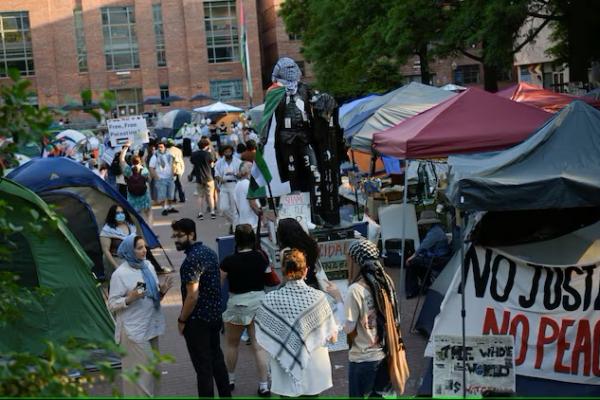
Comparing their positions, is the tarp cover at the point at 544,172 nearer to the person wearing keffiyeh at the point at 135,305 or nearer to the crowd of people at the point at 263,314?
the crowd of people at the point at 263,314

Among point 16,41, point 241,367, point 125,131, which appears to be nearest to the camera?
point 241,367

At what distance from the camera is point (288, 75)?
1088 centimetres

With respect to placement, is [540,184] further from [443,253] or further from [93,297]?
[93,297]

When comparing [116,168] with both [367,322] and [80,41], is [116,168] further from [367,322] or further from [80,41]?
[80,41]

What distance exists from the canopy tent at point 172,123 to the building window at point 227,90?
1720 cm

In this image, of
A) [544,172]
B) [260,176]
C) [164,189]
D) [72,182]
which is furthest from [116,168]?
[544,172]

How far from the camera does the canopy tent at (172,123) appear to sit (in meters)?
54.5

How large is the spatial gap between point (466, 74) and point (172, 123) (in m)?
24.1

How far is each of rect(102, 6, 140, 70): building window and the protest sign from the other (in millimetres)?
67976

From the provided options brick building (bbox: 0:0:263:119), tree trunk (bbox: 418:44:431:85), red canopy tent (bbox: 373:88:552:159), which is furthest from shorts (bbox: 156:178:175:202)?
brick building (bbox: 0:0:263:119)

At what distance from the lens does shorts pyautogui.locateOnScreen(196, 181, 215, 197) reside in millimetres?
22625

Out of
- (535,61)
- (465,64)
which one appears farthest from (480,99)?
(465,64)

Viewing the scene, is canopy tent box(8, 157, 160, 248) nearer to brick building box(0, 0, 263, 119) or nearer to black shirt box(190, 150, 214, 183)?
black shirt box(190, 150, 214, 183)

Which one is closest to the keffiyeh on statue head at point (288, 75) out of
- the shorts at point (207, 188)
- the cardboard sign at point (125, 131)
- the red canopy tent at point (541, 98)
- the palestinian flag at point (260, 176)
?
the palestinian flag at point (260, 176)
